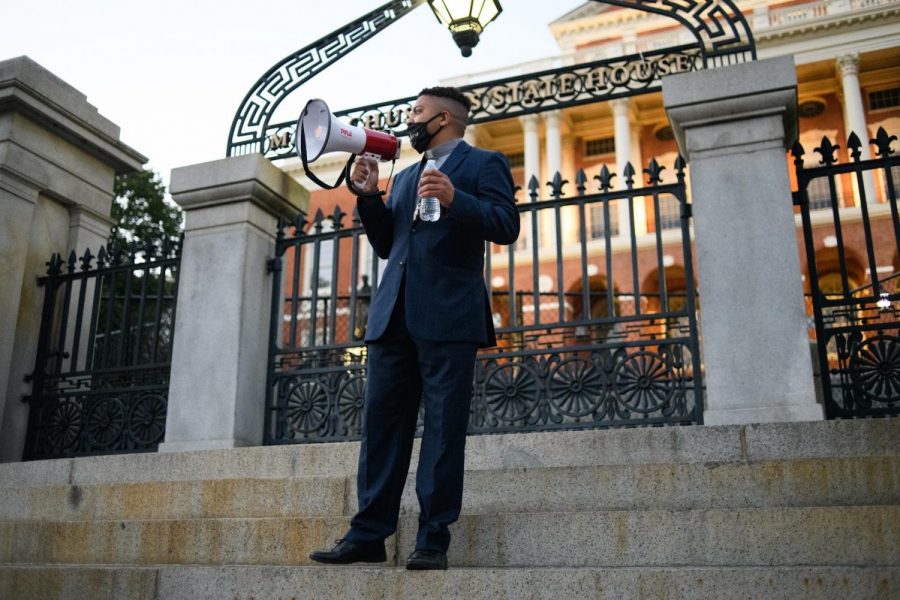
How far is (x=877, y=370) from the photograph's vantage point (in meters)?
5.27

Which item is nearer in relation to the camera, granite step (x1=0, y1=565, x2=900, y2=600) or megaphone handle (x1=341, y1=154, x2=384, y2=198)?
granite step (x1=0, y1=565, x2=900, y2=600)

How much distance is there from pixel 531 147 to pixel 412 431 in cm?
3432

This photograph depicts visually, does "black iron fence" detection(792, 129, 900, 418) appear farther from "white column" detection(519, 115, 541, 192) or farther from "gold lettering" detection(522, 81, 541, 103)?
"white column" detection(519, 115, 541, 192)

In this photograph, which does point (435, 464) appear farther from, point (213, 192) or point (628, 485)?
point (213, 192)

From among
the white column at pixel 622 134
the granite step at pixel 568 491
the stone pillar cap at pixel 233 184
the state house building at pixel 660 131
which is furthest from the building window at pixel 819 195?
the granite step at pixel 568 491

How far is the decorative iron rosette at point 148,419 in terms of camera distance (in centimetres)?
684

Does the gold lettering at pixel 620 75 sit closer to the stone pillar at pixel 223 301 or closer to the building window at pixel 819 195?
the stone pillar at pixel 223 301

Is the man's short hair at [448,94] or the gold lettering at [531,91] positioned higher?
the gold lettering at [531,91]

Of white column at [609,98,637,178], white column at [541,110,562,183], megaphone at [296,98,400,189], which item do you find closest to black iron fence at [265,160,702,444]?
megaphone at [296,98,400,189]

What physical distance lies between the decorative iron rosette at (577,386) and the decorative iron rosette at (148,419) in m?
3.13

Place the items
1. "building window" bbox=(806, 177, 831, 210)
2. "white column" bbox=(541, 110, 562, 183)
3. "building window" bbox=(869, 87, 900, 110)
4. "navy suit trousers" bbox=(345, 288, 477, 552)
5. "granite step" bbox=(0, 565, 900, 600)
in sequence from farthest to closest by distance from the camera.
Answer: "white column" bbox=(541, 110, 562, 183) → "building window" bbox=(869, 87, 900, 110) → "building window" bbox=(806, 177, 831, 210) → "navy suit trousers" bbox=(345, 288, 477, 552) → "granite step" bbox=(0, 565, 900, 600)

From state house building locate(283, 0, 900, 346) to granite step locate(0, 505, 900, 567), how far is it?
82.9 ft

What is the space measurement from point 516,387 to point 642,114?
111ft

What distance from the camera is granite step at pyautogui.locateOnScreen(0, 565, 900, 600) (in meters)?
2.94
